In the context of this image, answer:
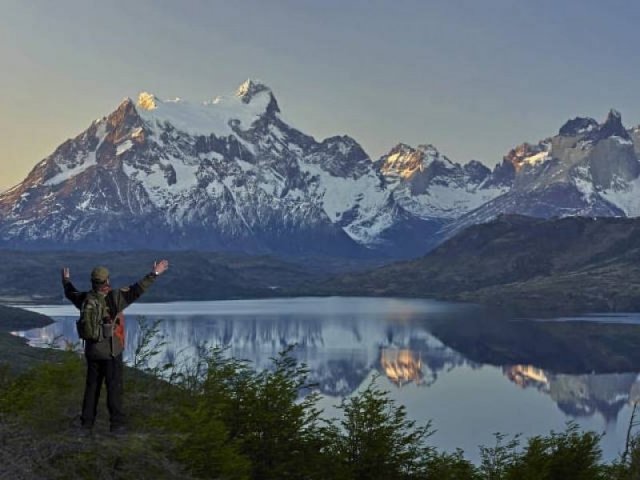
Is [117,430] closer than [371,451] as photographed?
Yes

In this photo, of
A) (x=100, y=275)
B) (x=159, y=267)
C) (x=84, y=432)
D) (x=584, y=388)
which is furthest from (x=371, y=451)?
(x=584, y=388)

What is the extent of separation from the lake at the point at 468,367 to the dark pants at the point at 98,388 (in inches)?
1481

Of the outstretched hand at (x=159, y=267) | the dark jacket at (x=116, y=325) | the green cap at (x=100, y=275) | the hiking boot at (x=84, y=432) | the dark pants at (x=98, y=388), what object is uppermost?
the outstretched hand at (x=159, y=267)

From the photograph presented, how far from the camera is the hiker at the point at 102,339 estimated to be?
19875mm

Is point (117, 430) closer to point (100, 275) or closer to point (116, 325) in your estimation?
point (116, 325)

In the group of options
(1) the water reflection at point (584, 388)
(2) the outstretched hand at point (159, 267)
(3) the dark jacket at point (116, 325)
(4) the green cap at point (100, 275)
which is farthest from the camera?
(1) the water reflection at point (584, 388)

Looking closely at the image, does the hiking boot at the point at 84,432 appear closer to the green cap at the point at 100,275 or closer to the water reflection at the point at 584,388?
the green cap at the point at 100,275

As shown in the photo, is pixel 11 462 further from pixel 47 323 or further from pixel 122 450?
pixel 47 323

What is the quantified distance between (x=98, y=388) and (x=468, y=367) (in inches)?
4784

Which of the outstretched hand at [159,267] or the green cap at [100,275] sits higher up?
the outstretched hand at [159,267]

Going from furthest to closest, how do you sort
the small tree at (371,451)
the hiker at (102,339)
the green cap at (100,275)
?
the small tree at (371,451), the green cap at (100,275), the hiker at (102,339)

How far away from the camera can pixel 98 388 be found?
67.4 feet

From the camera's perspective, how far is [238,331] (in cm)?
18225

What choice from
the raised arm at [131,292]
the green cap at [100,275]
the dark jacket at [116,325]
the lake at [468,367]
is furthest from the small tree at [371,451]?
the lake at [468,367]
